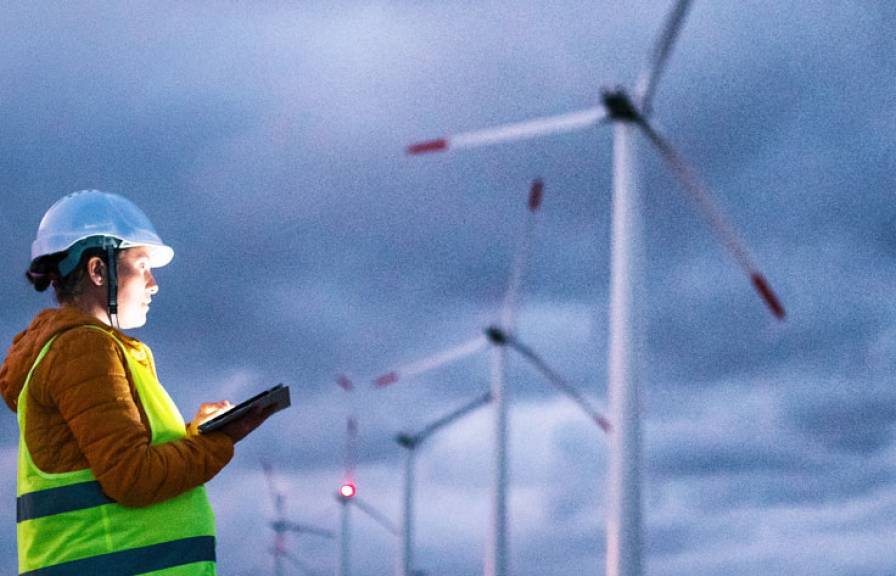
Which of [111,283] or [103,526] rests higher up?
[111,283]

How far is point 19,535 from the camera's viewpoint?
18.0ft

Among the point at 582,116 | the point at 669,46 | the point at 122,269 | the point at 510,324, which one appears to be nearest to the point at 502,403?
the point at 510,324

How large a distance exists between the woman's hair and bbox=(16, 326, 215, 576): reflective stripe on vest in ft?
1.54

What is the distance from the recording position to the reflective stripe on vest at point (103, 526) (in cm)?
523

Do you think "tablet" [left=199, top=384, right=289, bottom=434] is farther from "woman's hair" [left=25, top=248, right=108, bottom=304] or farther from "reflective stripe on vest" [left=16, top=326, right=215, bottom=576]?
"woman's hair" [left=25, top=248, right=108, bottom=304]

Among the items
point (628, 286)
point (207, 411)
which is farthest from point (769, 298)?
point (207, 411)

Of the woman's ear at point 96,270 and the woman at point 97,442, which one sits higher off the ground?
the woman's ear at point 96,270

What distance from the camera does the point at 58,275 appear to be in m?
5.79

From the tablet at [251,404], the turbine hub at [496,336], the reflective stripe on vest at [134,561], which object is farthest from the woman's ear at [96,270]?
the turbine hub at [496,336]

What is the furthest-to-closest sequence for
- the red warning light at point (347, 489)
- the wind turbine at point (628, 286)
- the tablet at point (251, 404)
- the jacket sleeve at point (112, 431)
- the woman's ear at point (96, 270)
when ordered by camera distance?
1. the red warning light at point (347, 489)
2. the wind turbine at point (628, 286)
3. the woman's ear at point (96, 270)
4. the tablet at point (251, 404)
5. the jacket sleeve at point (112, 431)

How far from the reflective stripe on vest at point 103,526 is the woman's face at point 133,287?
1.07ft

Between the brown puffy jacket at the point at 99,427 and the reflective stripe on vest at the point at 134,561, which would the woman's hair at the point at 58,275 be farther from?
the reflective stripe on vest at the point at 134,561

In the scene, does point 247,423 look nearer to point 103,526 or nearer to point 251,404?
point 251,404

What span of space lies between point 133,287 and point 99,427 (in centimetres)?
100
